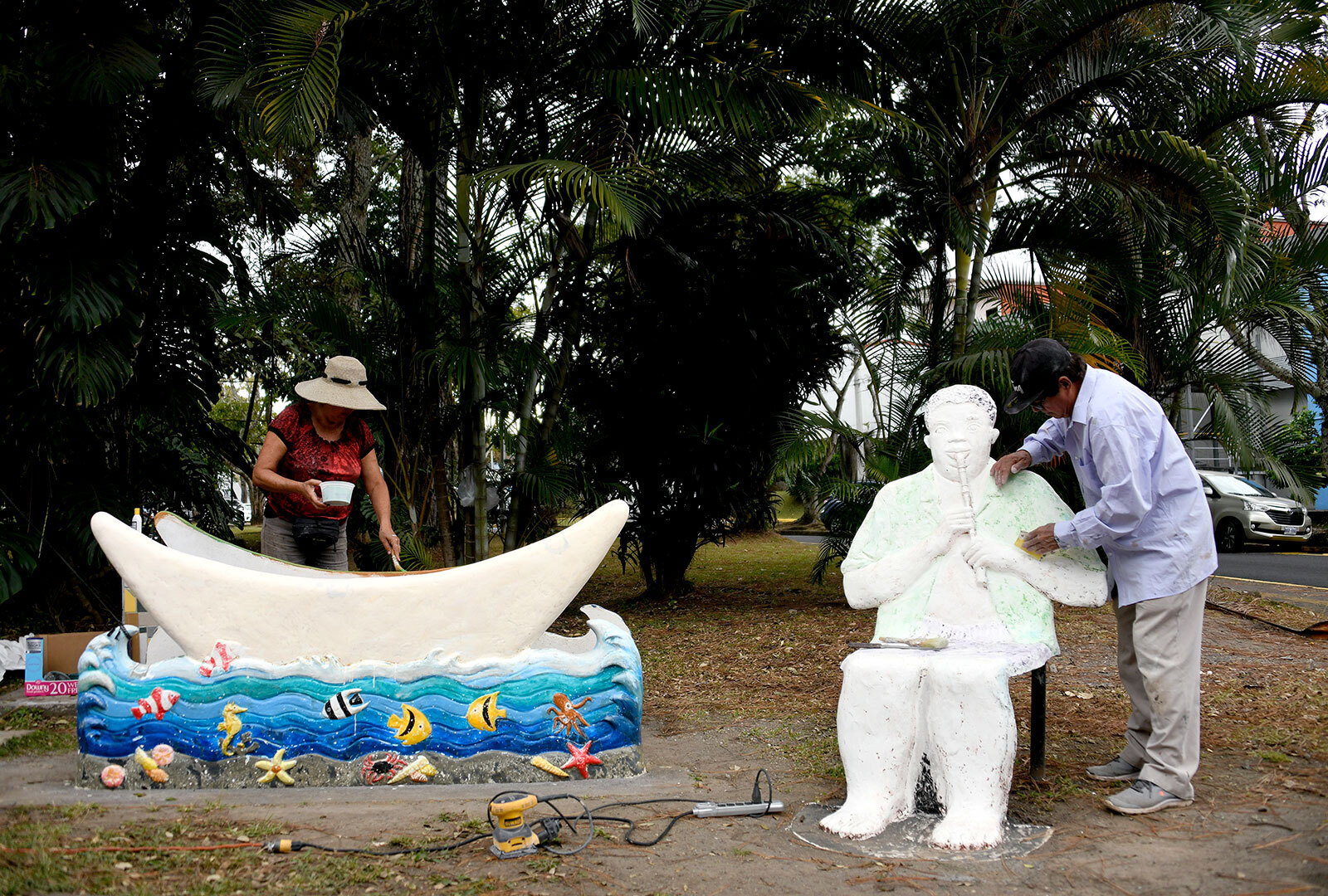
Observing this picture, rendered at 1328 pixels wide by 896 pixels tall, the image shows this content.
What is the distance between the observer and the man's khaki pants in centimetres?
323

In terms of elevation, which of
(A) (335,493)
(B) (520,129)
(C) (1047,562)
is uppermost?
(B) (520,129)

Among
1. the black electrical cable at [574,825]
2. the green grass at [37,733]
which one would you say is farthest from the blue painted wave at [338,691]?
the green grass at [37,733]

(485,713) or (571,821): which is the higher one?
(485,713)

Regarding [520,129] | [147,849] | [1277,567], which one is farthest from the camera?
[1277,567]

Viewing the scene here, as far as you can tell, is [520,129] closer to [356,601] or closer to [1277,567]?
[356,601]

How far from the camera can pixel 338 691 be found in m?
3.68

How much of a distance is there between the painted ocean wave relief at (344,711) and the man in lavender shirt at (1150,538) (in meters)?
1.79

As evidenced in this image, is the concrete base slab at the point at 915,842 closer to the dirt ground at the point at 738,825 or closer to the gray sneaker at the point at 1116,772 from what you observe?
the dirt ground at the point at 738,825

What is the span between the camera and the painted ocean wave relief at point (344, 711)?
12.0ft

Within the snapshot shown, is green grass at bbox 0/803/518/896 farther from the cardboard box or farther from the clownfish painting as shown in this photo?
the cardboard box

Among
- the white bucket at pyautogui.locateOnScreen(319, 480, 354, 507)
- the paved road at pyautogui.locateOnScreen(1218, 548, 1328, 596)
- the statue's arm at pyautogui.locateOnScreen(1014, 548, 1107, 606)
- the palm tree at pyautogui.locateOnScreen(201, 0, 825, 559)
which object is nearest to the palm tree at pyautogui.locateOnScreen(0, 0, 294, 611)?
the palm tree at pyautogui.locateOnScreen(201, 0, 825, 559)

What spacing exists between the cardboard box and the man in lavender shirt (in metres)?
4.60

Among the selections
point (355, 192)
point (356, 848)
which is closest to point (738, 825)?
point (356, 848)

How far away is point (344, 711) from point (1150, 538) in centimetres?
290
